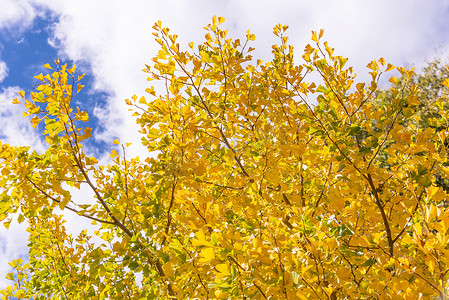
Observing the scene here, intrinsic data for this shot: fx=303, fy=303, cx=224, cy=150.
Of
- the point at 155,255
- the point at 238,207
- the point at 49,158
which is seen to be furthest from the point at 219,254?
the point at 49,158

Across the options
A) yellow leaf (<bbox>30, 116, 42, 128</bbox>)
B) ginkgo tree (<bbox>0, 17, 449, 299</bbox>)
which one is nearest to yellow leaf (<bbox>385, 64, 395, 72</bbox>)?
ginkgo tree (<bbox>0, 17, 449, 299</bbox>)

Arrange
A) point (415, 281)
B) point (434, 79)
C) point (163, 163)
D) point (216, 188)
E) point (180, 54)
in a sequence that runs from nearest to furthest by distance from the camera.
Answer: point (415, 281) → point (163, 163) → point (216, 188) → point (180, 54) → point (434, 79)

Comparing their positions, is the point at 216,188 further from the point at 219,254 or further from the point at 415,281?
the point at 415,281

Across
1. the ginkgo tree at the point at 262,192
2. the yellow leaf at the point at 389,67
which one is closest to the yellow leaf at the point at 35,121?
the ginkgo tree at the point at 262,192

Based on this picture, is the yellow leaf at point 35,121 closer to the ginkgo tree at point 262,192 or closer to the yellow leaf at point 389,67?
the ginkgo tree at point 262,192

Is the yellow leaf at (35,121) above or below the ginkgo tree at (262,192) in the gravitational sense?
above

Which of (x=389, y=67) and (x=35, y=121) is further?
(x=35, y=121)

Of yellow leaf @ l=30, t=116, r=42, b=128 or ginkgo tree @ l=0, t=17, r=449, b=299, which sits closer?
ginkgo tree @ l=0, t=17, r=449, b=299

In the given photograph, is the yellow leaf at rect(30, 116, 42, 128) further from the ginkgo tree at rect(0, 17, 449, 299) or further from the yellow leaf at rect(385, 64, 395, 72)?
the yellow leaf at rect(385, 64, 395, 72)

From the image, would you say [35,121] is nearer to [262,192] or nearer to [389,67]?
[262,192]

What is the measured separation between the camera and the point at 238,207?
193 centimetres

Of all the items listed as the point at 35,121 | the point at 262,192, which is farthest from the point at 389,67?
the point at 35,121

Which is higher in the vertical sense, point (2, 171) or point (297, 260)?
point (2, 171)

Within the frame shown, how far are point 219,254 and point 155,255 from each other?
65 centimetres
